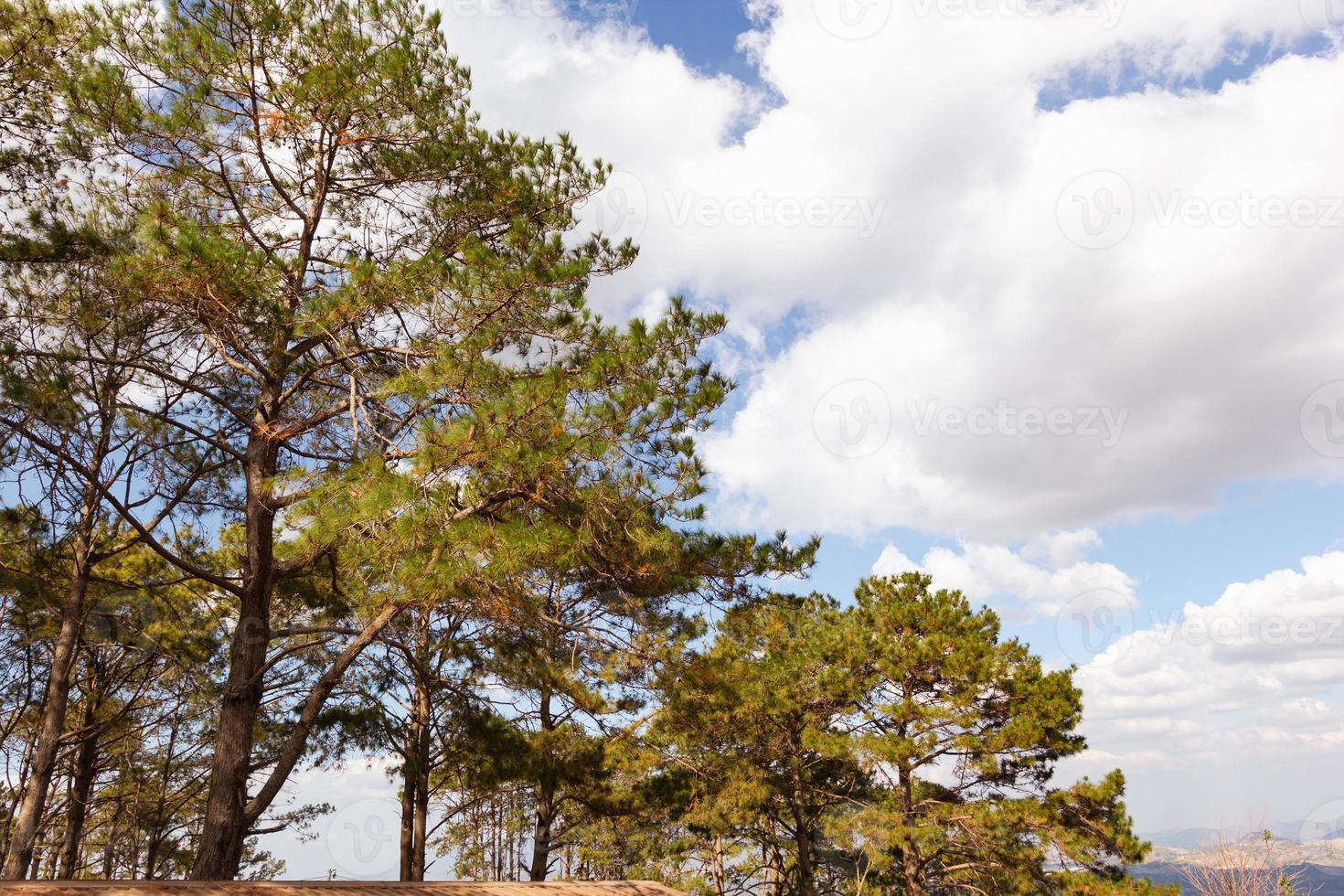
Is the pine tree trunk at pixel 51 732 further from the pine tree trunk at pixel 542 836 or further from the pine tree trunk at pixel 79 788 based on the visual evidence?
the pine tree trunk at pixel 542 836

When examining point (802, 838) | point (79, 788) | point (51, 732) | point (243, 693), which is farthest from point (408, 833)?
point (802, 838)

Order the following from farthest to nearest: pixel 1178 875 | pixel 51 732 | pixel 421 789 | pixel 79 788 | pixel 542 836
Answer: pixel 1178 875
pixel 542 836
pixel 79 788
pixel 421 789
pixel 51 732

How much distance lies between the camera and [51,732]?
782 cm

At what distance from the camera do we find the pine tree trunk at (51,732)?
739cm

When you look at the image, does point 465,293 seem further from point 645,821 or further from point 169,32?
point 645,821

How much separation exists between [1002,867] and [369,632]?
1293cm

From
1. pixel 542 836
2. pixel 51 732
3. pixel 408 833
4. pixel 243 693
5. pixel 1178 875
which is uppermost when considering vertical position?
pixel 243 693

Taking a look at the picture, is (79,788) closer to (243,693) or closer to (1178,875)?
(243,693)

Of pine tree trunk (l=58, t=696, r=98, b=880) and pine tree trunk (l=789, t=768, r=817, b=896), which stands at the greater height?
pine tree trunk (l=58, t=696, r=98, b=880)

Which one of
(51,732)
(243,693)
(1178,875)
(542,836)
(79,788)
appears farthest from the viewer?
(1178,875)

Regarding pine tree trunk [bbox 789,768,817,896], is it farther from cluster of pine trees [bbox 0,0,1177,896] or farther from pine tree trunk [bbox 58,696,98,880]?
pine tree trunk [bbox 58,696,98,880]

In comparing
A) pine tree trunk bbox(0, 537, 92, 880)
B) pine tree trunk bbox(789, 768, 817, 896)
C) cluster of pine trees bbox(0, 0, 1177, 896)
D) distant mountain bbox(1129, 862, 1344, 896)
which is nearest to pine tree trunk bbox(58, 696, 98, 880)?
cluster of pine trees bbox(0, 0, 1177, 896)

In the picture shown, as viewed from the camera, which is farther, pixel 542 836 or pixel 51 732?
pixel 542 836

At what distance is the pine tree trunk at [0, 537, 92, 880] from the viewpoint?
7.39m
